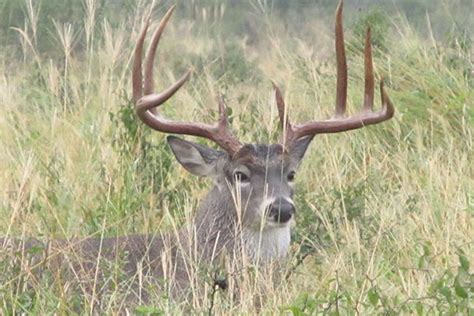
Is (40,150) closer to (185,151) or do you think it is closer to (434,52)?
(185,151)

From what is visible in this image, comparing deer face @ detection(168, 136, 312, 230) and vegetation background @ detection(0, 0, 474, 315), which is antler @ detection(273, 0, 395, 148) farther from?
vegetation background @ detection(0, 0, 474, 315)

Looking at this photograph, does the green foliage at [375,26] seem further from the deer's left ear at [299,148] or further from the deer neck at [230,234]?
the deer neck at [230,234]

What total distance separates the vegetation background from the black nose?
18cm

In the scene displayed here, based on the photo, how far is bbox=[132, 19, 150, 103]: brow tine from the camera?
654 cm

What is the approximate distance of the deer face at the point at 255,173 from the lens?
6387 millimetres

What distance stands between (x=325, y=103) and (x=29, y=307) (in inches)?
175

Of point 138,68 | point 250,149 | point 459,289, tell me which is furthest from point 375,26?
point 459,289

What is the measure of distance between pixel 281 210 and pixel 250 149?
1.45ft

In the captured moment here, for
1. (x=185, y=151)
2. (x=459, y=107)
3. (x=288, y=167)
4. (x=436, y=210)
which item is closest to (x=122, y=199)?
(x=185, y=151)

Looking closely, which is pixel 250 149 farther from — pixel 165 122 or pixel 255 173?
pixel 165 122

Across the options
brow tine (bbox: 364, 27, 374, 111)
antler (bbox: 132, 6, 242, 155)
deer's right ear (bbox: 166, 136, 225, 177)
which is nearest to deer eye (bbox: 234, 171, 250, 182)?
antler (bbox: 132, 6, 242, 155)

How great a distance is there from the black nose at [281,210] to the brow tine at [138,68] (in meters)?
0.86

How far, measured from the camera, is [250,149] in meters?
6.67

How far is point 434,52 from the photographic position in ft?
32.3
